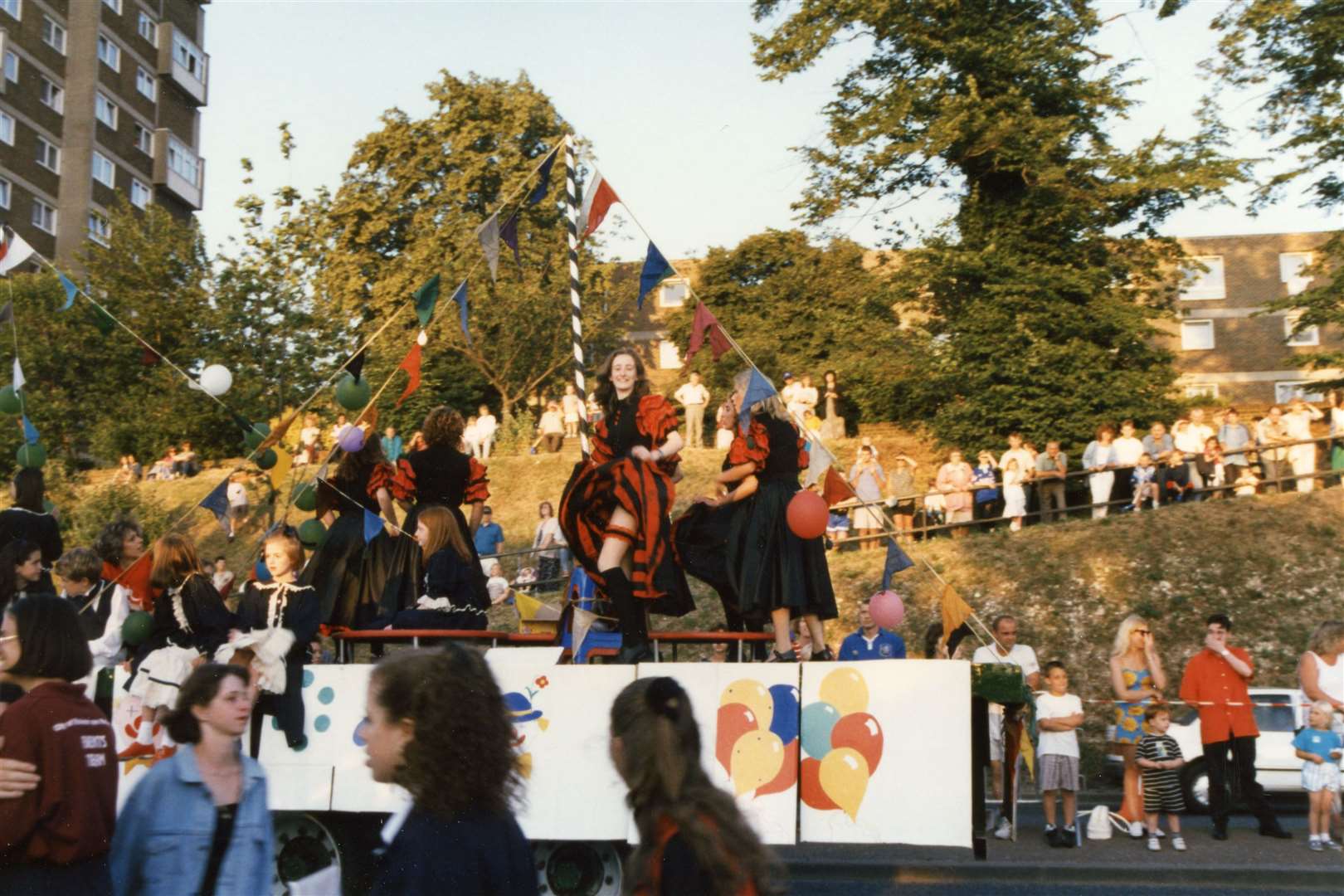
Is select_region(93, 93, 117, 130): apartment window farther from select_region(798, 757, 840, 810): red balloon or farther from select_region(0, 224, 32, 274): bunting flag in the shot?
select_region(798, 757, 840, 810): red balloon

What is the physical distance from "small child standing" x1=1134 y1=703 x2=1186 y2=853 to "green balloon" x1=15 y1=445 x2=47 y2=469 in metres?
8.79

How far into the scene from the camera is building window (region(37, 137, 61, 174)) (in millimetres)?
55469

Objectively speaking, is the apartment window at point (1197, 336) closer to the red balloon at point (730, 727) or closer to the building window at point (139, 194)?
the building window at point (139, 194)

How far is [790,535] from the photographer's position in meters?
9.84

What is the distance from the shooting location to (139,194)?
200ft

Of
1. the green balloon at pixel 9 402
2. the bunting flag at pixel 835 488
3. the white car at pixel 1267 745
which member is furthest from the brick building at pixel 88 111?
the bunting flag at pixel 835 488

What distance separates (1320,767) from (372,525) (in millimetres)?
7367

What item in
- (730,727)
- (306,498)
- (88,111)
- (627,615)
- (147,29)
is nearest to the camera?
(730,727)

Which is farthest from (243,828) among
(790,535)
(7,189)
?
(7,189)

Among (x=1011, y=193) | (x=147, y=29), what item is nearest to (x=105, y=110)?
(x=147, y=29)

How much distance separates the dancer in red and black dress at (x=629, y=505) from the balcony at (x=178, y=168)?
56869 mm

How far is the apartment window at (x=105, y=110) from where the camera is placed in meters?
57.5

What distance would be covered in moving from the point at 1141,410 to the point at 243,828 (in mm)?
26219

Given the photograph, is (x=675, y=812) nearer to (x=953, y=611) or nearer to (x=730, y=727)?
(x=730, y=727)
